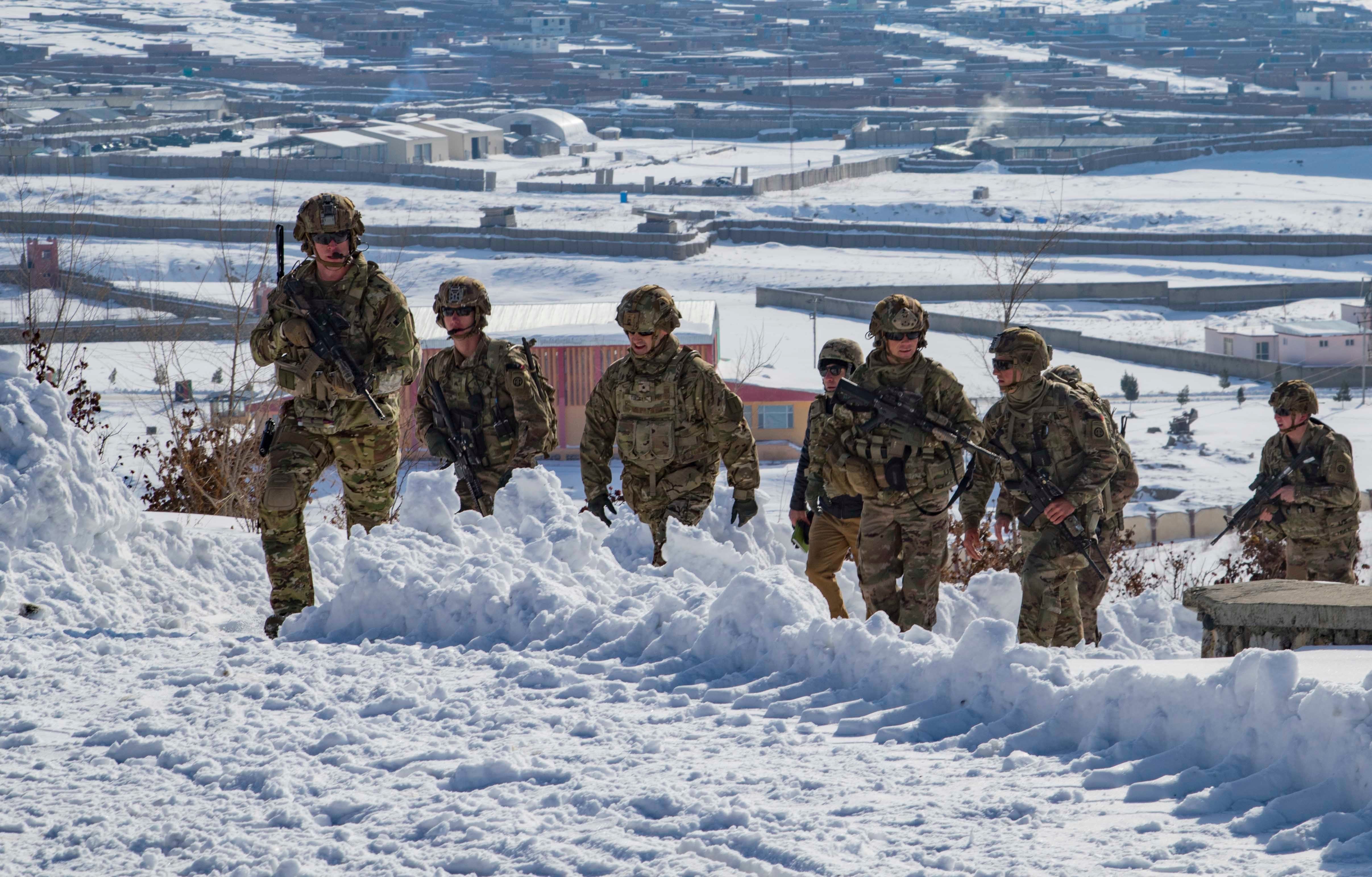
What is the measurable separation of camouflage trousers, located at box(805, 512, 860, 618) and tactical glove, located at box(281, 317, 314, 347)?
2.44 m

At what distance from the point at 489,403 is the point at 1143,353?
95.6 ft

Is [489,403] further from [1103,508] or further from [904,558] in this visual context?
[1103,508]

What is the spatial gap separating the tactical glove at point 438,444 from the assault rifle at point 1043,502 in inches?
105

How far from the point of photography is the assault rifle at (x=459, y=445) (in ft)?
24.4

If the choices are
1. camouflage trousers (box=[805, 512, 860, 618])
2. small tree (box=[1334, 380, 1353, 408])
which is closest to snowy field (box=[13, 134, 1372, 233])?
small tree (box=[1334, 380, 1353, 408])

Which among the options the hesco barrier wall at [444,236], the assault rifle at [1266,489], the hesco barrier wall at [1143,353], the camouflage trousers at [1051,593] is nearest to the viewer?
the camouflage trousers at [1051,593]

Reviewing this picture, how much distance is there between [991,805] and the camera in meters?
3.73

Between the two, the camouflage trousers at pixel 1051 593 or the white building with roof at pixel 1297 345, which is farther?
the white building with roof at pixel 1297 345

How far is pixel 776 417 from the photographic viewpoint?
25.9 meters

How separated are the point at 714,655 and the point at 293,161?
65807 mm

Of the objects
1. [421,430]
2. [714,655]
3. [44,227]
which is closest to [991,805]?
[714,655]

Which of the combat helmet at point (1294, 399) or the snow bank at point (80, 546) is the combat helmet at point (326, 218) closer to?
the snow bank at point (80, 546)

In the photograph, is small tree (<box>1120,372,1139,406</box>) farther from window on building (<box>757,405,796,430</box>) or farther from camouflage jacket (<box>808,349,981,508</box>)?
camouflage jacket (<box>808,349,981,508</box>)

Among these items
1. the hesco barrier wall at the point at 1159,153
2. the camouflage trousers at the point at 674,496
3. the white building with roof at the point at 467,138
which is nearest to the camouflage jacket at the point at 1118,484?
the camouflage trousers at the point at 674,496
